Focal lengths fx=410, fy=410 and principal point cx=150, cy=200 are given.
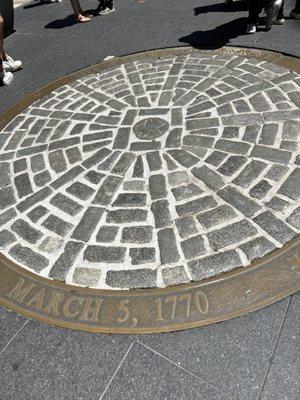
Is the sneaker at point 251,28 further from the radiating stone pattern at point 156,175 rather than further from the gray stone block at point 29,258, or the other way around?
the gray stone block at point 29,258

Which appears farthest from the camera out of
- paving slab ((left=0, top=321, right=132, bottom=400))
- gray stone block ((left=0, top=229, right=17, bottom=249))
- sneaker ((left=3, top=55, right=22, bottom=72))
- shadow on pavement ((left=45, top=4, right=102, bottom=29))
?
shadow on pavement ((left=45, top=4, right=102, bottom=29))

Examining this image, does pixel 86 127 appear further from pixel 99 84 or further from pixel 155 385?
pixel 155 385

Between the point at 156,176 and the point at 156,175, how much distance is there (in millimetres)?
15

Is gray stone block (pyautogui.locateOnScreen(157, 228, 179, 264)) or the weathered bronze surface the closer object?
the weathered bronze surface

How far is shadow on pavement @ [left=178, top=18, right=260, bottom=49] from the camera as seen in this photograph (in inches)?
224

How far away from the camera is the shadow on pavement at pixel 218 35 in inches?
224

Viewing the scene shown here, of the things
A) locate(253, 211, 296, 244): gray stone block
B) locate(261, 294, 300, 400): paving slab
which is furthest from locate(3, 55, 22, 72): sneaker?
locate(261, 294, 300, 400): paving slab

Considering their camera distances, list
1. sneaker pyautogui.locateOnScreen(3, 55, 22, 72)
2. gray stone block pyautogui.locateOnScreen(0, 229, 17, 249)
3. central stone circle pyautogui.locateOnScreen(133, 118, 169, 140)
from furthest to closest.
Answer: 1. sneaker pyautogui.locateOnScreen(3, 55, 22, 72)
2. central stone circle pyautogui.locateOnScreen(133, 118, 169, 140)
3. gray stone block pyautogui.locateOnScreen(0, 229, 17, 249)

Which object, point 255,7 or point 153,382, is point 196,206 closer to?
point 153,382

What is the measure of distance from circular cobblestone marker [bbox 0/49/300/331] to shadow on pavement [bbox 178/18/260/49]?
1.30 ft

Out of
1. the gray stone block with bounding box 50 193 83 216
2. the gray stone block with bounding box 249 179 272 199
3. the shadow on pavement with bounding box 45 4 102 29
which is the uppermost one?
the shadow on pavement with bounding box 45 4 102 29

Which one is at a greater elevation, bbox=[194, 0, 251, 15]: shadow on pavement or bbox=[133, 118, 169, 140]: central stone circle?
bbox=[194, 0, 251, 15]: shadow on pavement

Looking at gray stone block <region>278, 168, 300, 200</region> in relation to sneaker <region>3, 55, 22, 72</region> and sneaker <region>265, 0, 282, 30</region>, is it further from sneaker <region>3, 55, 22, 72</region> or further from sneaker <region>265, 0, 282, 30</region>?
sneaker <region>3, 55, 22, 72</region>

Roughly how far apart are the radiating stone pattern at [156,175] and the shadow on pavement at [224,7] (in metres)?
1.87
